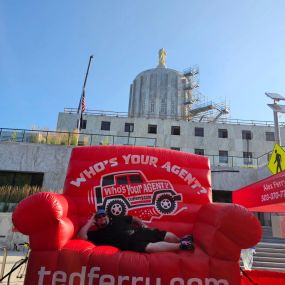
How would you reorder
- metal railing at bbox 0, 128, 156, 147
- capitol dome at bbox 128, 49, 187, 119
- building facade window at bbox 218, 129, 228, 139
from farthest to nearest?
capitol dome at bbox 128, 49, 187, 119 < building facade window at bbox 218, 129, 228, 139 < metal railing at bbox 0, 128, 156, 147

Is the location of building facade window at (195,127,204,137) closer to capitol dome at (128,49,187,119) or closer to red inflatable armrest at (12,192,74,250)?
capitol dome at (128,49,187,119)

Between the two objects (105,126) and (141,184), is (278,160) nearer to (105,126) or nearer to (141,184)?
(141,184)

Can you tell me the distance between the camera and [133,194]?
441 centimetres

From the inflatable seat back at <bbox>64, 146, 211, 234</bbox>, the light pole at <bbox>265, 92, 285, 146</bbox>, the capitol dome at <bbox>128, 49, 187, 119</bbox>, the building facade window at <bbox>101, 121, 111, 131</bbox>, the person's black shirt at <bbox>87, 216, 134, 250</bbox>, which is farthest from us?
the capitol dome at <bbox>128, 49, 187, 119</bbox>

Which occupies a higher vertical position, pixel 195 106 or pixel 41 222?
pixel 195 106

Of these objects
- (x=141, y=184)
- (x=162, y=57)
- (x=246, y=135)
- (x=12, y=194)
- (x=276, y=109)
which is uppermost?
(x=162, y=57)

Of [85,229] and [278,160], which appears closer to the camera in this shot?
[85,229]

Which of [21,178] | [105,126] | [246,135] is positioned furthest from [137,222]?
[246,135]

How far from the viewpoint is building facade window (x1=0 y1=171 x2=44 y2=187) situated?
57.4 ft

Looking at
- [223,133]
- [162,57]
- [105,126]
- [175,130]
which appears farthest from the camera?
[162,57]

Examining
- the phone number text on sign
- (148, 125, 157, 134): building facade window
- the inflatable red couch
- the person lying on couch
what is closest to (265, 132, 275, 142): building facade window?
(148, 125, 157, 134): building facade window

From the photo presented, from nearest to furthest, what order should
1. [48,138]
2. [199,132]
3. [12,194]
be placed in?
[12,194] → [48,138] → [199,132]

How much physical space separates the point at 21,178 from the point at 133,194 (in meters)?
15.1

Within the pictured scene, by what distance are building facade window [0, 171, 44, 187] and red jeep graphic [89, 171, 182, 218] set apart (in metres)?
14.4
